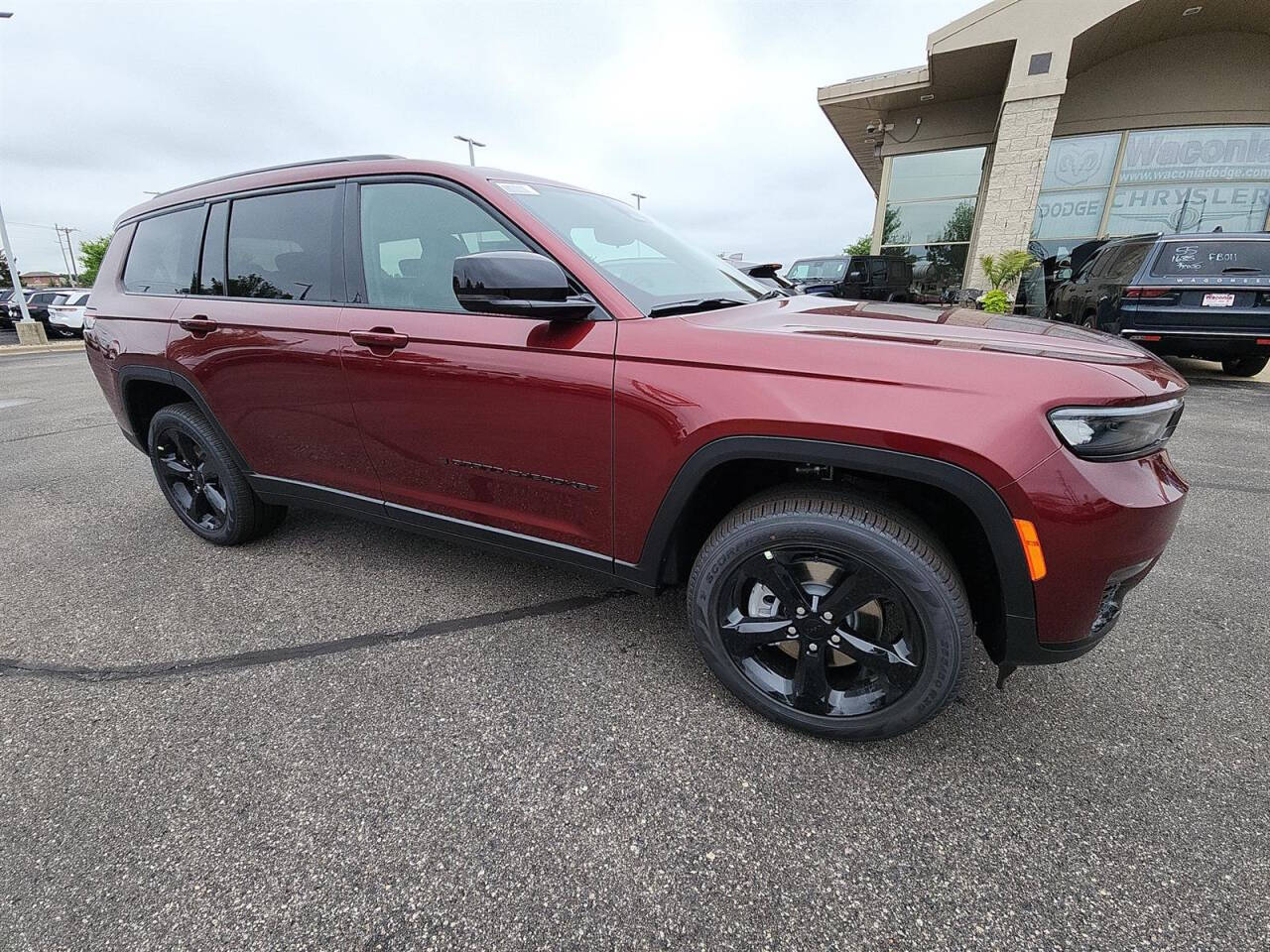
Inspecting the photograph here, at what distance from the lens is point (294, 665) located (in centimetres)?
221

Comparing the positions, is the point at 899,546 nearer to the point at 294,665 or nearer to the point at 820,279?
the point at 294,665

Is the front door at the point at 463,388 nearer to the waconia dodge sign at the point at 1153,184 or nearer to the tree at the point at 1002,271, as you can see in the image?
the tree at the point at 1002,271

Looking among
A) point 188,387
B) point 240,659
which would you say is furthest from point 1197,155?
point 240,659

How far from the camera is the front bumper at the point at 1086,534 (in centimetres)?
142

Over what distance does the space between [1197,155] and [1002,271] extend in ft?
17.4

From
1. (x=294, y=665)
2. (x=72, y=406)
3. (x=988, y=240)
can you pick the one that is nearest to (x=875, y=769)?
(x=294, y=665)

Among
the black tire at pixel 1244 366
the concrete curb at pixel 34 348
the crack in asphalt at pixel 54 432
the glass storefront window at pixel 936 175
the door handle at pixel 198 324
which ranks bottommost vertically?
the concrete curb at pixel 34 348

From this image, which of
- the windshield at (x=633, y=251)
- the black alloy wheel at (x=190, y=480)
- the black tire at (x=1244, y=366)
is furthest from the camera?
the black tire at (x=1244, y=366)

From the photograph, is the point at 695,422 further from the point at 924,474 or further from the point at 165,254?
the point at 165,254

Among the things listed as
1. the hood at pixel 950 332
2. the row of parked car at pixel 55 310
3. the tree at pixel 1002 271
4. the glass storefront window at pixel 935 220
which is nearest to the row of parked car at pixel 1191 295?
the tree at pixel 1002 271

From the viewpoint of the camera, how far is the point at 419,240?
227 cm

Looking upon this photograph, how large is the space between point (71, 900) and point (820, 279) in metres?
13.8

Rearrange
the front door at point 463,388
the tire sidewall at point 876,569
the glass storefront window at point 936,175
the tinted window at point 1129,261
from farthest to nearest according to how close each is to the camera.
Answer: the glass storefront window at point 936,175 → the tinted window at point 1129,261 → the front door at point 463,388 → the tire sidewall at point 876,569

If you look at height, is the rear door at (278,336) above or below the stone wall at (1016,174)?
below
